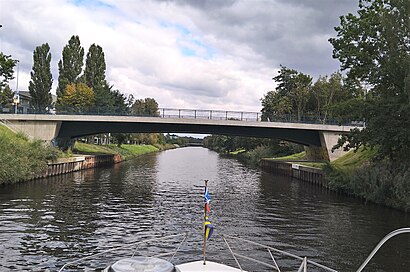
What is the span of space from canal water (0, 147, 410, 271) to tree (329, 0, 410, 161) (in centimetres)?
524

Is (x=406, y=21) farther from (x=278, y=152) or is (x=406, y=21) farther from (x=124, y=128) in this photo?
(x=278, y=152)

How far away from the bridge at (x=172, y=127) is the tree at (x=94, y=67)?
1262 inches

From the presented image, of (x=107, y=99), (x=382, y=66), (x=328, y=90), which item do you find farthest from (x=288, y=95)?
(x=382, y=66)

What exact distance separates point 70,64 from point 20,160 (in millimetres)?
57807

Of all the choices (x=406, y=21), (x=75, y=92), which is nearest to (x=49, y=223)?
(x=406, y=21)

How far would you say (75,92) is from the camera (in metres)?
79.6

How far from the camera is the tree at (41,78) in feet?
288

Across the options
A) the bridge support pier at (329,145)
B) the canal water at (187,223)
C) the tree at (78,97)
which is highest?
the tree at (78,97)

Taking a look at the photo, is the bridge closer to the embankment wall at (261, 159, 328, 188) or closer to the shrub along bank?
the embankment wall at (261, 159, 328, 188)

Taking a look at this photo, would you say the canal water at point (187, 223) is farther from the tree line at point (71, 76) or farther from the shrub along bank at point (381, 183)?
the tree line at point (71, 76)

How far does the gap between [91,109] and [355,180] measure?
36366mm

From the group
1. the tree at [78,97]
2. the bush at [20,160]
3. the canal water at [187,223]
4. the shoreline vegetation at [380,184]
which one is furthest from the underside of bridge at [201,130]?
the shoreline vegetation at [380,184]

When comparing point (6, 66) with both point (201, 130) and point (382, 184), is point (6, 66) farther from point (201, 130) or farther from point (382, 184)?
point (382, 184)

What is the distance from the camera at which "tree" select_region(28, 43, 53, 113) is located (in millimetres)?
87875
